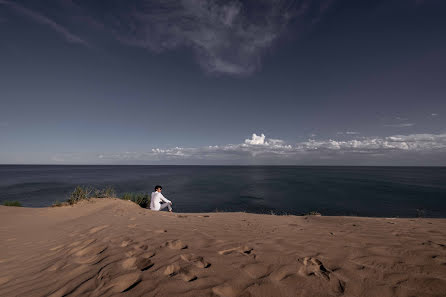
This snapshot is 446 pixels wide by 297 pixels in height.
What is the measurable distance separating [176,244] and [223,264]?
1468 millimetres

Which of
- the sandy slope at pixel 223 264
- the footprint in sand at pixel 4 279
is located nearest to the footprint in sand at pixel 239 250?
the sandy slope at pixel 223 264

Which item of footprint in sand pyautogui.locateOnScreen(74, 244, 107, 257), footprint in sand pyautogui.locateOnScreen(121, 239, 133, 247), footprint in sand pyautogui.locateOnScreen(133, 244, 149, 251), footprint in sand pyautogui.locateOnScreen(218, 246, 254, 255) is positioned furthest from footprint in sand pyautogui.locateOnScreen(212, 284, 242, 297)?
footprint in sand pyautogui.locateOnScreen(74, 244, 107, 257)

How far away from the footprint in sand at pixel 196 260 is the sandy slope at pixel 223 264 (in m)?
0.02

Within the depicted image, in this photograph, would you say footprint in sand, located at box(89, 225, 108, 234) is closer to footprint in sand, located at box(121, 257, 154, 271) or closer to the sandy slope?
the sandy slope

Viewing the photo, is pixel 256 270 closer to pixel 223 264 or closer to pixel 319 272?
pixel 223 264

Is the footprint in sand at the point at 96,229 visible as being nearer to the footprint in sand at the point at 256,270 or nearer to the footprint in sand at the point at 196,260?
the footprint in sand at the point at 196,260

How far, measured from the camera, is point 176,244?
4.03 meters

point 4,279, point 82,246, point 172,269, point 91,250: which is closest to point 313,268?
point 172,269

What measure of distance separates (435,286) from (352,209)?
23774 millimetres

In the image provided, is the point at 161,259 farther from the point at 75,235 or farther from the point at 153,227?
the point at 75,235

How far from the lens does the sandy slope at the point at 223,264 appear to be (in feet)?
7.92

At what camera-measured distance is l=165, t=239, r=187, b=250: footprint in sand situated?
Answer: 12.7 ft

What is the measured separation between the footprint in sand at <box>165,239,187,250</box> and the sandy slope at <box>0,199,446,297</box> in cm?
2

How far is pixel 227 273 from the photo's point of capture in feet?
9.09
